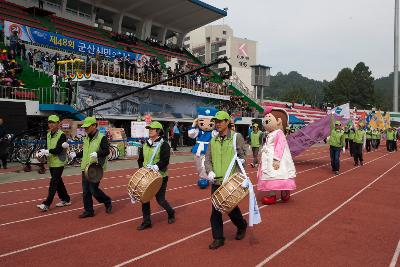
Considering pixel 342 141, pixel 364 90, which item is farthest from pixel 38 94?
pixel 364 90

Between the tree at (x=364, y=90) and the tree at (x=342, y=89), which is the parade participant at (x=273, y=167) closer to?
the tree at (x=342, y=89)

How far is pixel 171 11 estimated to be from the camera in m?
39.2

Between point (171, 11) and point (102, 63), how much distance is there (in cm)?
1915

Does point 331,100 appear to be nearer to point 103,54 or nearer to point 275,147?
point 103,54

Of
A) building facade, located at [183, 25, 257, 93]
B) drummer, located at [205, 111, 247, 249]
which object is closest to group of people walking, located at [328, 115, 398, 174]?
drummer, located at [205, 111, 247, 249]

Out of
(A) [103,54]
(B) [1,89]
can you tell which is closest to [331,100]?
(A) [103,54]

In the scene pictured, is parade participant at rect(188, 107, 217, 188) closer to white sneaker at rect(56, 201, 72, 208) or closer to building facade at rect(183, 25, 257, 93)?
white sneaker at rect(56, 201, 72, 208)

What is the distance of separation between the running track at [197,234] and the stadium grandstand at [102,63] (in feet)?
37.0

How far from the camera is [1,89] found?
17.2 m

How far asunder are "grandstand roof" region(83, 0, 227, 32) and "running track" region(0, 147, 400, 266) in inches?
1130

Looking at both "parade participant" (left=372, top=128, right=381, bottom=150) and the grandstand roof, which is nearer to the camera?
"parade participant" (left=372, top=128, right=381, bottom=150)

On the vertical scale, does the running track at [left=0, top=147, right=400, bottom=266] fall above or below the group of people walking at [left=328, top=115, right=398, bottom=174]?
below

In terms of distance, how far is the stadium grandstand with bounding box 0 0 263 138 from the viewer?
2008 cm

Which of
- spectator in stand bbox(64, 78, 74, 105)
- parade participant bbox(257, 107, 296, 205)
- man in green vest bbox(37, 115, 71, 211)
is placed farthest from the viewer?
spectator in stand bbox(64, 78, 74, 105)
